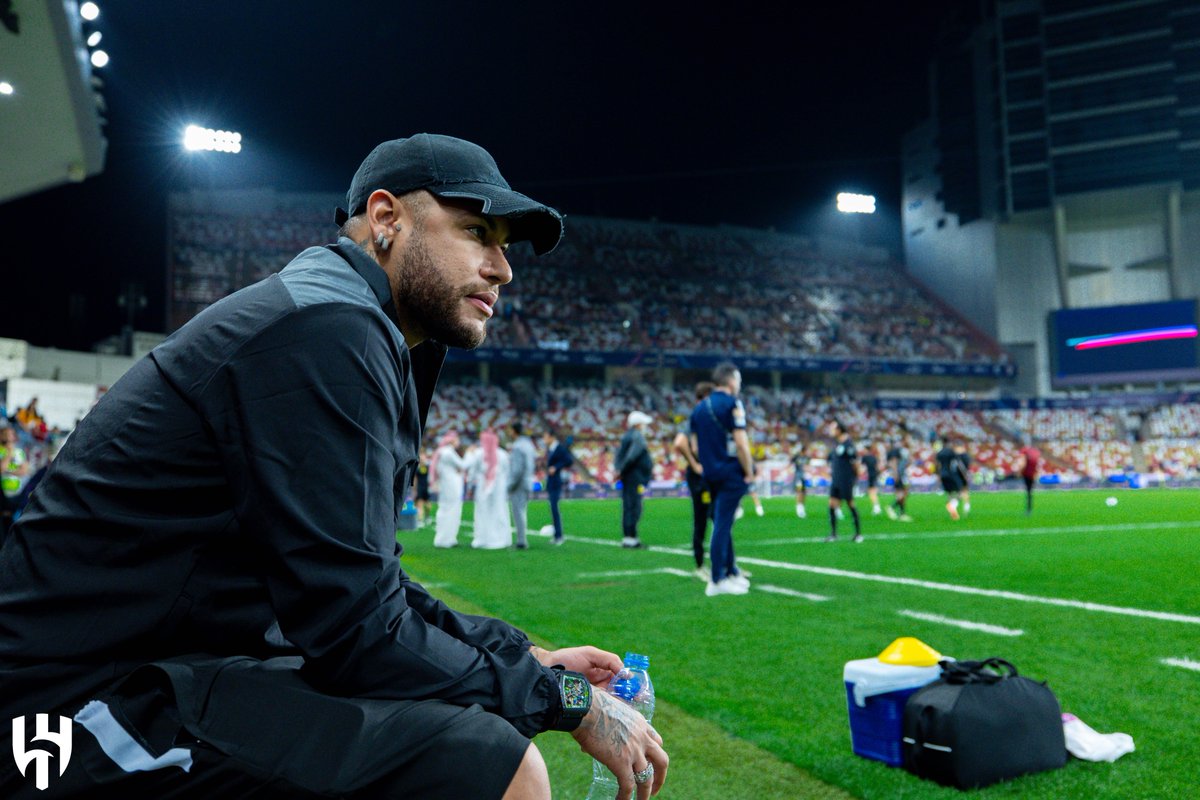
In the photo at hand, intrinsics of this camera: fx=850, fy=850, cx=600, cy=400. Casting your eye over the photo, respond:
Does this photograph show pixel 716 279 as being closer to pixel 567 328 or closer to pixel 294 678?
pixel 567 328

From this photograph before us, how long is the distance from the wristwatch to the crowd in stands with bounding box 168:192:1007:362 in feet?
153

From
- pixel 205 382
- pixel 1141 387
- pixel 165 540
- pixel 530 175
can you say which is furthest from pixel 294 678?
pixel 1141 387

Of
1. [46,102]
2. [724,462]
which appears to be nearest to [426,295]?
[724,462]

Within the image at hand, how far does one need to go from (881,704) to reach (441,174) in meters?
3.34

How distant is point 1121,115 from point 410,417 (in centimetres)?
7062

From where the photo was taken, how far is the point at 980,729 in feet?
11.9

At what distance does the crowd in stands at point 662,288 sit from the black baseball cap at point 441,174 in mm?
46196

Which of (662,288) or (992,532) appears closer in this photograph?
Result: (992,532)

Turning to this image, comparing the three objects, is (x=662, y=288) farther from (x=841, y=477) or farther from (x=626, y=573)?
(x=626, y=573)

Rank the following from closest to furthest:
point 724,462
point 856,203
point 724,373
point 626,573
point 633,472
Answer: point 724,373 < point 724,462 < point 626,573 < point 633,472 < point 856,203

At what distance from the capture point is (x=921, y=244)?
7250cm

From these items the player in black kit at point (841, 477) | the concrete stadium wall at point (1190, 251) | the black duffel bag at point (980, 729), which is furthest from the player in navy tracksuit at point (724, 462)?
the concrete stadium wall at point (1190, 251)

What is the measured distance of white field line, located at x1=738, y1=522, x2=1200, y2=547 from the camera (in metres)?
15.1

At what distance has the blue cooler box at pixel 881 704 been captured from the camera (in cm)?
393
